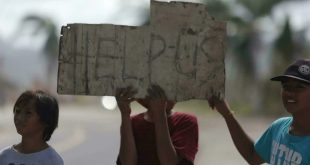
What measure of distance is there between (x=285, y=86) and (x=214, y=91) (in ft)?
1.18

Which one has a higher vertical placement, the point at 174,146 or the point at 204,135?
the point at 174,146

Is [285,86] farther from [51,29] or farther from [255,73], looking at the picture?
[51,29]

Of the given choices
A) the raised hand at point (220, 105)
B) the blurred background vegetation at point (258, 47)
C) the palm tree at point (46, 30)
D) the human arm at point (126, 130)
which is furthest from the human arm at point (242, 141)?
the palm tree at point (46, 30)

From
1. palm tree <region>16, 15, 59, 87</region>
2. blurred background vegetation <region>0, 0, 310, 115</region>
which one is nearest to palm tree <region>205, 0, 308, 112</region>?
blurred background vegetation <region>0, 0, 310, 115</region>

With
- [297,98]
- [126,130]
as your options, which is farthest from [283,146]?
[126,130]

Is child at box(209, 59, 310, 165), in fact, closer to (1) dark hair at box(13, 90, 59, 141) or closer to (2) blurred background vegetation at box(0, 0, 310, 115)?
(1) dark hair at box(13, 90, 59, 141)

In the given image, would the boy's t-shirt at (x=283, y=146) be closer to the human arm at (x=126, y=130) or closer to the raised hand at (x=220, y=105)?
the raised hand at (x=220, y=105)

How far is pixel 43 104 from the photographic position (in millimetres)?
3842

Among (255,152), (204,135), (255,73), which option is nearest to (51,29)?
(255,73)

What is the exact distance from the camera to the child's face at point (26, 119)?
383 centimetres

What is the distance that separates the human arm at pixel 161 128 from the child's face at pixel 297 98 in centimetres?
59

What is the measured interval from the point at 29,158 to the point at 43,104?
283 millimetres

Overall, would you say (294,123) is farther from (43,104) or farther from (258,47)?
(258,47)

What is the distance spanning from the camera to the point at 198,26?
3793 mm
